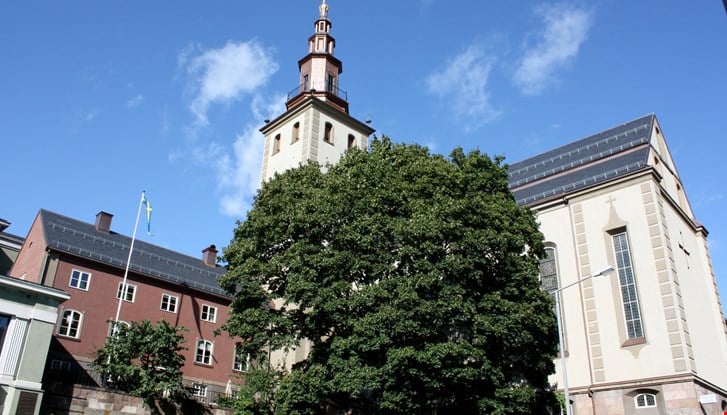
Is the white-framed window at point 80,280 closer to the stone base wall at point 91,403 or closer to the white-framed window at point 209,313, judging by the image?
the white-framed window at point 209,313

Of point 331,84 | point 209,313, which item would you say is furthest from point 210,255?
point 331,84

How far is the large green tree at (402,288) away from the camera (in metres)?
21.8

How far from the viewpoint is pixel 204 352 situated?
129 feet

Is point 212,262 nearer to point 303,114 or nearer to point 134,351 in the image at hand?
point 303,114

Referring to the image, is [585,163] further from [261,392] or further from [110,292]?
[110,292]

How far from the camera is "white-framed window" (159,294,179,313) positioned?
39031mm

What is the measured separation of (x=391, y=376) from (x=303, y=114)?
983 inches

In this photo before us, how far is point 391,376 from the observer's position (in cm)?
2159

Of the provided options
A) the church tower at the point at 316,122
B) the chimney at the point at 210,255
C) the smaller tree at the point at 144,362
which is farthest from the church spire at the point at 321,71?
the smaller tree at the point at 144,362

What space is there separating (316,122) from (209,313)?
14.3 m

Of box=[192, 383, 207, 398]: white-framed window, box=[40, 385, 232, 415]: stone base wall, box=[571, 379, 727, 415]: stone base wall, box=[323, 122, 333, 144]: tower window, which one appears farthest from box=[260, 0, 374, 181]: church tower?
box=[571, 379, 727, 415]: stone base wall

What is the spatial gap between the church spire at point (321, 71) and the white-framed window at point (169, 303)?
1540cm

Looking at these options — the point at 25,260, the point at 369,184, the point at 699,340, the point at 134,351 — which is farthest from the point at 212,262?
the point at 699,340

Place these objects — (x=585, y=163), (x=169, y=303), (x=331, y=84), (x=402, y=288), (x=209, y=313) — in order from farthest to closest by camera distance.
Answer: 1. (x=331, y=84)
2. (x=209, y=313)
3. (x=169, y=303)
4. (x=585, y=163)
5. (x=402, y=288)
